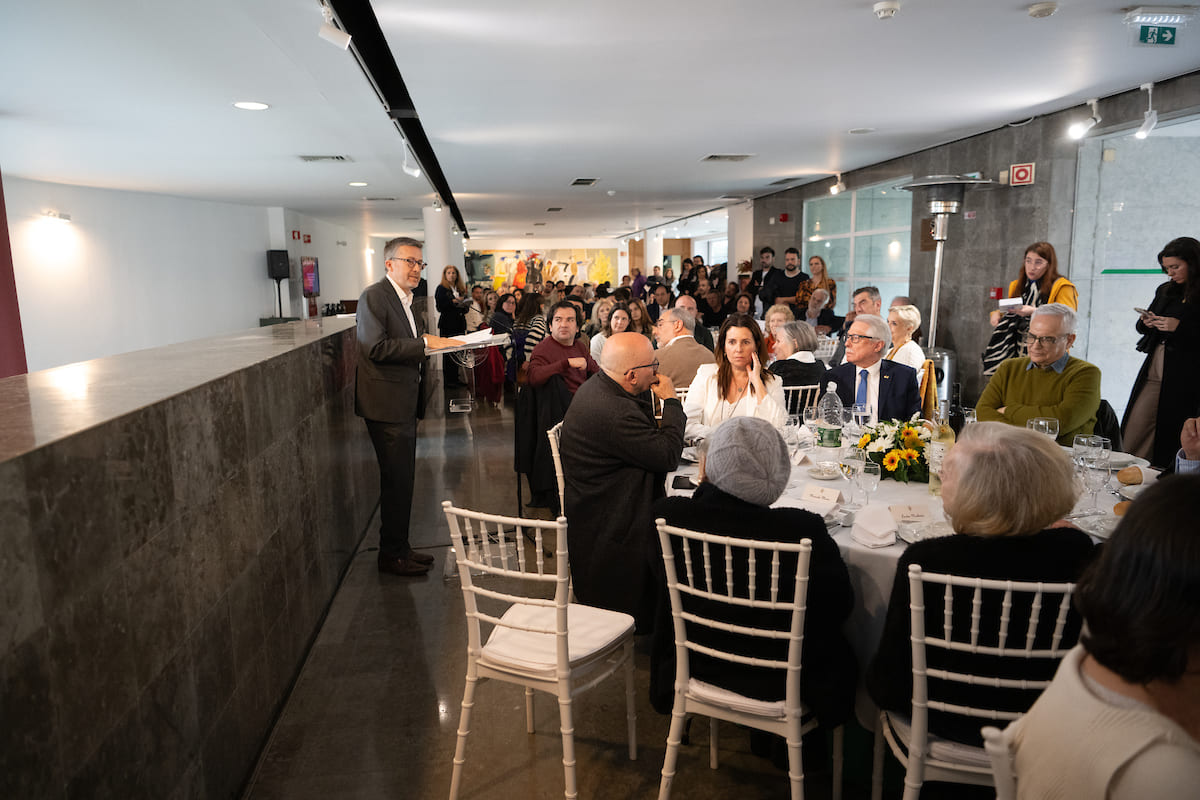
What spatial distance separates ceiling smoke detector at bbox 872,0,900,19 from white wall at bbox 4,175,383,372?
29.8 ft

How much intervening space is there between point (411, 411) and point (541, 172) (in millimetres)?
6327

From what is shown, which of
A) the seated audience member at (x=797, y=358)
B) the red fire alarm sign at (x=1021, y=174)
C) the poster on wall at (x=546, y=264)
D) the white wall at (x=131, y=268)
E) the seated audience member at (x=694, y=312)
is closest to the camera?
the seated audience member at (x=797, y=358)

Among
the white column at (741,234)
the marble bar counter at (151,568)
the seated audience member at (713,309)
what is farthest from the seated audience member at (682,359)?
the white column at (741,234)

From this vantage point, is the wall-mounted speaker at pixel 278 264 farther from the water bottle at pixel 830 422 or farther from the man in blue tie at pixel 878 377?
the water bottle at pixel 830 422

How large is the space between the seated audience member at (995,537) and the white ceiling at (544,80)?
2747 millimetres

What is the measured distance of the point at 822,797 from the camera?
245cm

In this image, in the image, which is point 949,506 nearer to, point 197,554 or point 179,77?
point 197,554

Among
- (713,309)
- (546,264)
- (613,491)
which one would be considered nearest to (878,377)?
(613,491)

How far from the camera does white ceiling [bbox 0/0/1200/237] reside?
3.87 metres

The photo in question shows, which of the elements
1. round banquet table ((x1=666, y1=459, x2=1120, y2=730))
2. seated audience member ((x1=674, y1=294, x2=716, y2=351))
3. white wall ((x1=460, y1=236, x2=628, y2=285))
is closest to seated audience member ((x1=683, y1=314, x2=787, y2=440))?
round banquet table ((x1=666, y1=459, x2=1120, y2=730))

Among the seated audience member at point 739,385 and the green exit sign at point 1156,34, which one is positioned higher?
the green exit sign at point 1156,34

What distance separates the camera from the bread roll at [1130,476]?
2736mm

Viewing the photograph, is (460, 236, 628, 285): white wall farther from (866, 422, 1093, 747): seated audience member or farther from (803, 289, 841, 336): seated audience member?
(866, 422, 1093, 747): seated audience member

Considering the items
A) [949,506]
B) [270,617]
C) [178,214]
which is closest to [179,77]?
[270,617]
